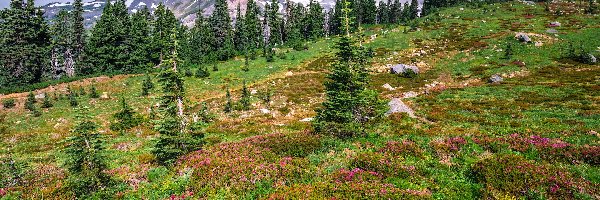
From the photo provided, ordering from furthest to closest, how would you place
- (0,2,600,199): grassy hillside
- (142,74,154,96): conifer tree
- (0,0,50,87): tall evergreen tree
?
(0,0,50,87): tall evergreen tree, (142,74,154,96): conifer tree, (0,2,600,199): grassy hillside

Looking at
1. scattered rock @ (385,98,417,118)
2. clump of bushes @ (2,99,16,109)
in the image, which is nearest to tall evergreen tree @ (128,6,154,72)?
clump of bushes @ (2,99,16,109)

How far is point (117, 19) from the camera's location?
8081 centimetres

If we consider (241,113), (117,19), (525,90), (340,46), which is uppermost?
(117,19)

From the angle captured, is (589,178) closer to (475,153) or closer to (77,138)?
(475,153)

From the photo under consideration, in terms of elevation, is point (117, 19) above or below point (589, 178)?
above

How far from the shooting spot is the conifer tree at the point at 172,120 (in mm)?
15992

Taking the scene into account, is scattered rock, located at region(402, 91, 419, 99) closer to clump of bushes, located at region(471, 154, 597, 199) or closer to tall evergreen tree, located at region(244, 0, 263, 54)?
clump of bushes, located at region(471, 154, 597, 199)

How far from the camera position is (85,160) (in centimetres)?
1279

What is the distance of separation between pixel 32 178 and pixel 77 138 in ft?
22.5

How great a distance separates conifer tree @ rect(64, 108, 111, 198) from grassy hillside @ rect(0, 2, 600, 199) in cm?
81

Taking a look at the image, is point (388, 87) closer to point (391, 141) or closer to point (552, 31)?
point (391, 141)

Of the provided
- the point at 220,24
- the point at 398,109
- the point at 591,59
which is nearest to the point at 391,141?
the point at 398,109

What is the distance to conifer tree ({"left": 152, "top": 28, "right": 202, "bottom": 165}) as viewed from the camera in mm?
15992

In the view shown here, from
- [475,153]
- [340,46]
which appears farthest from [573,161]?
[340,46]
